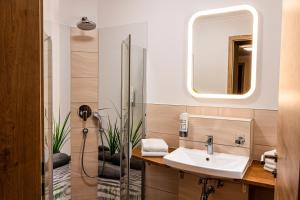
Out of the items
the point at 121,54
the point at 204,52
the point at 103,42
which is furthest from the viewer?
the point at 103,42

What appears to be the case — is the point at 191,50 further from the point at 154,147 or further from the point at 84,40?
the point at 84,40

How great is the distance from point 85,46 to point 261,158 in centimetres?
202

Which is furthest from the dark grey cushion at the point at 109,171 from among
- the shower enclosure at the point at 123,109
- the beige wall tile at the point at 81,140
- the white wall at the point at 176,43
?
the white wall at the point at 176,43

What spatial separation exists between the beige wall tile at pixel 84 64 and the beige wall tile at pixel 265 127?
1697mm

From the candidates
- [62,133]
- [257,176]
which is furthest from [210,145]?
[62,133]

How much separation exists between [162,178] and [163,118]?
60 cm

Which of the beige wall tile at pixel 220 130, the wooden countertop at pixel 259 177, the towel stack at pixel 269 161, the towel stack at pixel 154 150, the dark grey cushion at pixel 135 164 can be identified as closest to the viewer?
the wooden countertop at pixel 259 177

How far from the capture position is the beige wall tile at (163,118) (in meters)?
2.39

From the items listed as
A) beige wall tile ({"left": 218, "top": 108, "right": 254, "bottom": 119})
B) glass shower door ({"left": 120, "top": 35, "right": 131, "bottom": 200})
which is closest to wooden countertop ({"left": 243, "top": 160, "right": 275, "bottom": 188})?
beige wall tile ({"left": 218, "top": 108, "right": 254, "bottom": 119})

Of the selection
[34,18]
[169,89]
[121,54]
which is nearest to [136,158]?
[169,89]

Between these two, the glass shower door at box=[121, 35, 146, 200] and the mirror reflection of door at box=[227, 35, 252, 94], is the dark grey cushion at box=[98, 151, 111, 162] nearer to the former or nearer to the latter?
the glass shower door at box=[121, 35, 146, 200]

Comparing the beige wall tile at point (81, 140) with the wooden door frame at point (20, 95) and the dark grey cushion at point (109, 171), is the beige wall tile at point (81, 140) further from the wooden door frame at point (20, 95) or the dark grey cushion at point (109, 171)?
the wooden door frame at point (20, 95)

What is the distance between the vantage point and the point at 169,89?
7.95ft

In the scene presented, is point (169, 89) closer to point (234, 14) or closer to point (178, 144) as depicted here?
point (178, 144)
